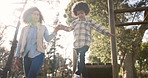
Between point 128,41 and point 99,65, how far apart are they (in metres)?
10.4

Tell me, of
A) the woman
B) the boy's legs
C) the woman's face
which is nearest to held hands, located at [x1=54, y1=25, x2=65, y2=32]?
the woman

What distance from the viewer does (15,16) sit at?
13617 millimetres

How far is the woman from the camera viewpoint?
8.00 feet

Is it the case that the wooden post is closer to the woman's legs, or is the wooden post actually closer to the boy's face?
the boy's face

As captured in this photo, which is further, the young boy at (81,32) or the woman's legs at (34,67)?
the young boy at (81,32)

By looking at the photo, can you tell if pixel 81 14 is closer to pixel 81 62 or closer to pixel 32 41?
pixel 81 62

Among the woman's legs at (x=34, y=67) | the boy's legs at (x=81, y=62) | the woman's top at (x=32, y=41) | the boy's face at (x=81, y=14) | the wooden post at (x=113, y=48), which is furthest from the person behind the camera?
the wooden post at (x=113, y=48)

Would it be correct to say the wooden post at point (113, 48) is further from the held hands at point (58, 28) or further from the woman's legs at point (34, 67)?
the woman's legs at point (34, 67)

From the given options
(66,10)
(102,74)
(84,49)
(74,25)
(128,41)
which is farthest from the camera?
(66,10)

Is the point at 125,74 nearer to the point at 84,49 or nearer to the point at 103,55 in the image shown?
the point at 103,55

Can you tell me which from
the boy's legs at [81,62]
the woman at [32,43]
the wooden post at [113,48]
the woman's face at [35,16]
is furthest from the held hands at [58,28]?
the wooden post at [113,48]

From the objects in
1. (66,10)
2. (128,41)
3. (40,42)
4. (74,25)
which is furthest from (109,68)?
(66,10)

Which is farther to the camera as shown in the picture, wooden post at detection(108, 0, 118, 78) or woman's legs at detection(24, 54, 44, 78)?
wooden post at detection(108, 0, 118, 78)

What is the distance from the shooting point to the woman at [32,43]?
8.00ft
